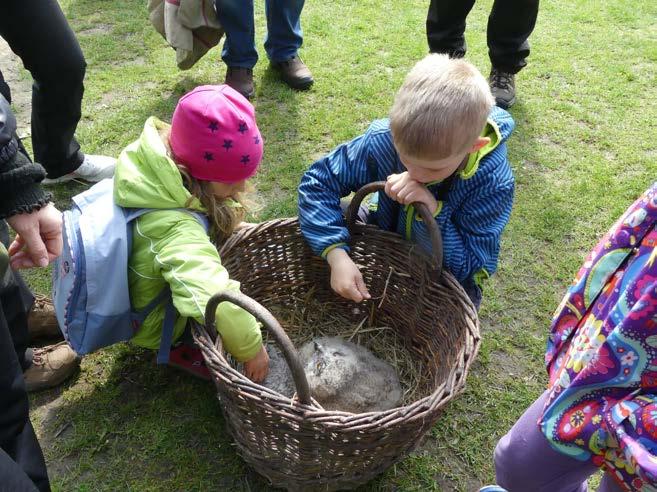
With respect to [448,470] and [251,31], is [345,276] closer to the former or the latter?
[448,470]

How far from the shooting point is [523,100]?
354cm

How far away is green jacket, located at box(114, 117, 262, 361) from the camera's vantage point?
160cm

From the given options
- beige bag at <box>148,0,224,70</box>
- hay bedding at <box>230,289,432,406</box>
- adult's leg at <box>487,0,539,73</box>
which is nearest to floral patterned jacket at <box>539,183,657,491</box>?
hay bedding at <box>230,289,432,406</box>

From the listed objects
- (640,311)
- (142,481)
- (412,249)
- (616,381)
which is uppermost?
(640,311)

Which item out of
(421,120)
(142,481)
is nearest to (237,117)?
(421,120)

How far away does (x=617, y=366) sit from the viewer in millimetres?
1021

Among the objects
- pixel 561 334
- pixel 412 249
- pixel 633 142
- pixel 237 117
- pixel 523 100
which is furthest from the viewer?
Result: pixel 523 100

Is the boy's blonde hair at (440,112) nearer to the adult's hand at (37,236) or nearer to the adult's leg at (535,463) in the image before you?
the adult's leg at (535,463)

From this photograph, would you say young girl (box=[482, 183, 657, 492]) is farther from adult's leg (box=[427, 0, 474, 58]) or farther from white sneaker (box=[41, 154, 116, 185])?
adult's leg (box=[427, 0, 474, 58])

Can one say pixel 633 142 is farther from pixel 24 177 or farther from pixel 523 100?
pixel 24 177

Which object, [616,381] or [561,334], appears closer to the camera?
[616,381]

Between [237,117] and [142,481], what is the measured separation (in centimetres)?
115

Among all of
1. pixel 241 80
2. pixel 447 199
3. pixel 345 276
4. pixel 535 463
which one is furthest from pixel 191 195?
pixel 241 80

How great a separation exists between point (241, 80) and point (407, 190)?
1.97 m
